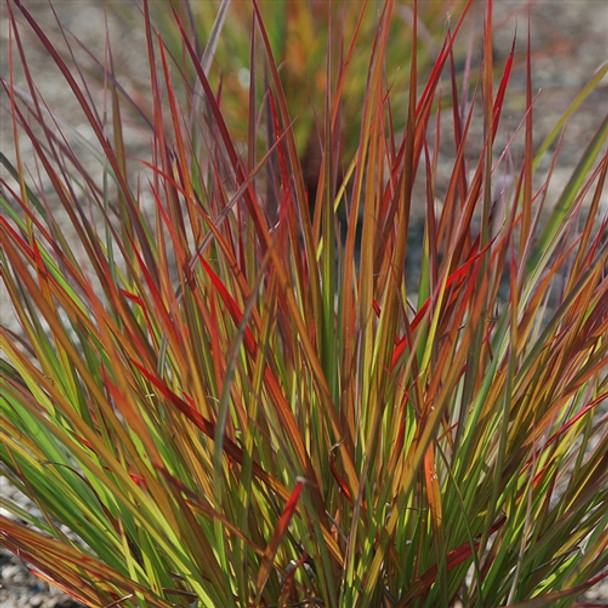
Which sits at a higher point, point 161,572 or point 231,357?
point 231,357

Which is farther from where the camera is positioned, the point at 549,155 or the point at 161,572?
the point at 549,155

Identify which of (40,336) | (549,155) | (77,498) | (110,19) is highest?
(110,19)

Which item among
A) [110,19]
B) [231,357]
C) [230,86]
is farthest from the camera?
[110,19]

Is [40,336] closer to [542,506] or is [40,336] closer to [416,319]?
[416,319]

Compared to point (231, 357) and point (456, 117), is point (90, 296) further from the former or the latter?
point (456, 117)

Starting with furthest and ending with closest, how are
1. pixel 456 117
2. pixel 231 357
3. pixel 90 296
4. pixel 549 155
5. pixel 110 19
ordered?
1. pixel 110 19
2. pixel 549 155
3. pixel 456 117
4. pixel 90 296
5. pixel 231 357

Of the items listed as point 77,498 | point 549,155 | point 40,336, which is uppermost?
point 40,336

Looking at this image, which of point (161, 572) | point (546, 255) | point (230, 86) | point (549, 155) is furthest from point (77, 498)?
point (549, 155)

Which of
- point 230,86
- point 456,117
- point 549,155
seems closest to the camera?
point 456,117

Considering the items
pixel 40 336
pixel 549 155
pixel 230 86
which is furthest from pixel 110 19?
pixel 40 336
